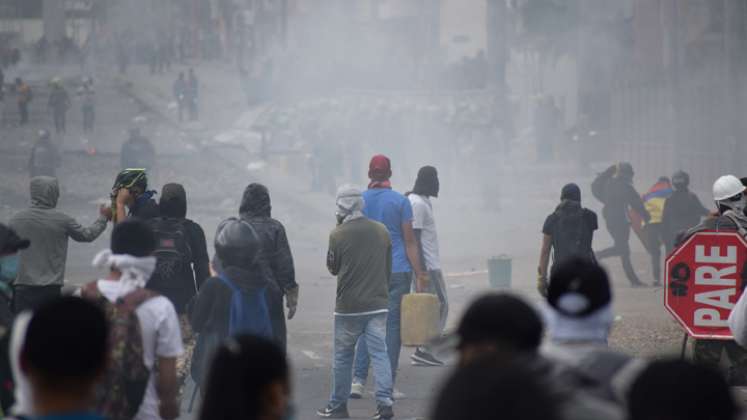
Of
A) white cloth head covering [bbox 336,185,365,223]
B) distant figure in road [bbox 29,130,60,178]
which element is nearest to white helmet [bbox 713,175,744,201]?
white cloth head covering [bbox 336,185,365,223]

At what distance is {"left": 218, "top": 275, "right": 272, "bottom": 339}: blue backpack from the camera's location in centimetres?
646

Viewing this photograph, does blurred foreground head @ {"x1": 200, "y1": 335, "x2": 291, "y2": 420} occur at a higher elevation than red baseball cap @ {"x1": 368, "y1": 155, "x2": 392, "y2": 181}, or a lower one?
lower

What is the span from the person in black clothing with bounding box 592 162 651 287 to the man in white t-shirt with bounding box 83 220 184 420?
10612 mm

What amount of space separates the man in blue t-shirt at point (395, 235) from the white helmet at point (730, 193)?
7.08ft

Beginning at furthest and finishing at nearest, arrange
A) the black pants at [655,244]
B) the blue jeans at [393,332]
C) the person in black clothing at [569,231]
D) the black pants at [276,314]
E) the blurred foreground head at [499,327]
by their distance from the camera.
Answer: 1. the black pants at [655,244]
2. the person in black clothing at [569,231]
3. the blue jeans at [393,332]
4. the black pants at [276,314]
5. the blurred foreground head at [499,327]

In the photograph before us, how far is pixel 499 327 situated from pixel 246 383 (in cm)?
62

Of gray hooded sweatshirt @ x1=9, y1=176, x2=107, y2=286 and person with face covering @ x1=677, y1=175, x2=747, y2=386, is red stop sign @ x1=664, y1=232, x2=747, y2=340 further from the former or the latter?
gray hooded sweatshirt @ x1=9, y1=176, x2=107, y2=286

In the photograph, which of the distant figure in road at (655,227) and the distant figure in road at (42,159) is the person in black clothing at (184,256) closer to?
the distant figure in road at (655,227)

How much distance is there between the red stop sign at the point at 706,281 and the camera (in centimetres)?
741

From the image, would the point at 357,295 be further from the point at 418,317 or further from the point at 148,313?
the point at 148,313

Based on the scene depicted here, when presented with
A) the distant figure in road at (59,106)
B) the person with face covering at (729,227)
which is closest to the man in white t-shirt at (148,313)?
the person with face covering at (729,227)

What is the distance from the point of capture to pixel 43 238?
7.45m

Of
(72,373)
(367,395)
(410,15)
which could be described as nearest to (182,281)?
(367,395)

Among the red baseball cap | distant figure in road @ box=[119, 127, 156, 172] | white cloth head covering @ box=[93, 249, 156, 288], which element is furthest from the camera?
distant figure in road @ box=[119, 127, 156, 172]
